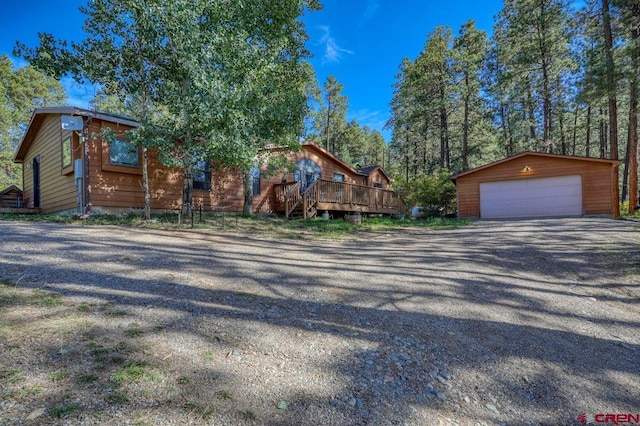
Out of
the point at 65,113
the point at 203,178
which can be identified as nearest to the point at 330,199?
the point at 203,178

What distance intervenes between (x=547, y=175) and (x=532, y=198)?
1217 millimetres

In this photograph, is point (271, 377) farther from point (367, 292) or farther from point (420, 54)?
point (420, 54)

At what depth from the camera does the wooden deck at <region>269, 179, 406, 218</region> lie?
1326 cm

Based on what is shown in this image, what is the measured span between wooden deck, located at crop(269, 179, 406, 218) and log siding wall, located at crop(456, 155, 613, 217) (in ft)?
12.4

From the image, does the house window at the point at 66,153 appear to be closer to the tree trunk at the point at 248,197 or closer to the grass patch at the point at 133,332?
the tree trunk at the point at 248,197

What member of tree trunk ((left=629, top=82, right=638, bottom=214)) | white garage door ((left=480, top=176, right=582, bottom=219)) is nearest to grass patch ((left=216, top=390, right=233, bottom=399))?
white garage door ((left=480, top=176, right=582, bottom=219))

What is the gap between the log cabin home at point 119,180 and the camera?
9.63 m

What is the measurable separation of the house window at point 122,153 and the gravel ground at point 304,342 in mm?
6101

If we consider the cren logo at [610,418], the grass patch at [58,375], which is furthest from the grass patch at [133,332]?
the cren logo at [610,418]

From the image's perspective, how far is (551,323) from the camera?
3.25 meters

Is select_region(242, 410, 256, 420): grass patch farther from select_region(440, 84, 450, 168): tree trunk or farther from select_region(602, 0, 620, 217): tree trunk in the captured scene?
select_region(440, 84, 450, 168): tree trunk

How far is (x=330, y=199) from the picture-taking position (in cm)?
1408

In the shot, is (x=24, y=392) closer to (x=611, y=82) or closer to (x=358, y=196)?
(x=358, y=196)

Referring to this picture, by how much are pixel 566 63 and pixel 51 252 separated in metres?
A: 25.3
